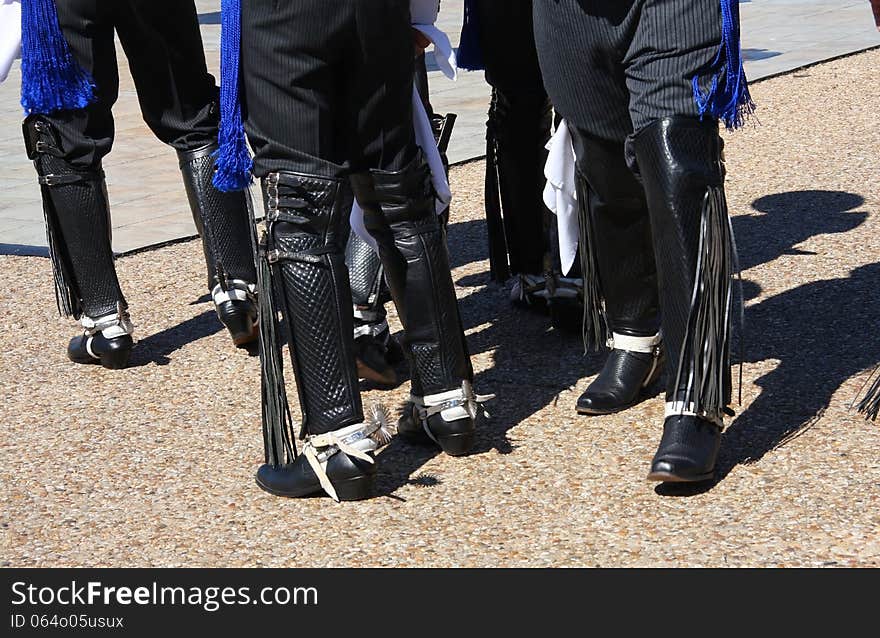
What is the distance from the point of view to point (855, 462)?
3.16m

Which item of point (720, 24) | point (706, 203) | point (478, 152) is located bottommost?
point (478, 152)

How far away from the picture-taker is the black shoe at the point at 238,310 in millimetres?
4238

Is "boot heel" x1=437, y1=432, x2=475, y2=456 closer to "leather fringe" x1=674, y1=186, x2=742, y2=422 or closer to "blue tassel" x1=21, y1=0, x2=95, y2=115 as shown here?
"leather fringe" x1=674, y1=186, x2=742, y2=422

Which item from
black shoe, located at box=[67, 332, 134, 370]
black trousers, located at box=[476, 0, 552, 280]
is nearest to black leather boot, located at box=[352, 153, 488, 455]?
black trousers, located at box=[476, 0, 552, 280]

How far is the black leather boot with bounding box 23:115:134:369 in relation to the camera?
4137 mm

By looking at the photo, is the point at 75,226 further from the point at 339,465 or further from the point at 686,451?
the point at 686,451

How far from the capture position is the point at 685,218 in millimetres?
3002

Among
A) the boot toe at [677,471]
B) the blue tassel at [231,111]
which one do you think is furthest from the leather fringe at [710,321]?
the blue tassel at [231,111]

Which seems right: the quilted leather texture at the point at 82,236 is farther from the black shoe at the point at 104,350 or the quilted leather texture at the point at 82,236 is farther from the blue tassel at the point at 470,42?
the blue tassel at the point at 470,42

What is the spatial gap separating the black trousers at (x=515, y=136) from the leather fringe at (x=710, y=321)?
1147 millimetres

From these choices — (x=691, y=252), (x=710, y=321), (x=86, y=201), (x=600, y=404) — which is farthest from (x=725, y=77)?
(x=86, y=201)

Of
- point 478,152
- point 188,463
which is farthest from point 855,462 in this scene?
point 478,152
